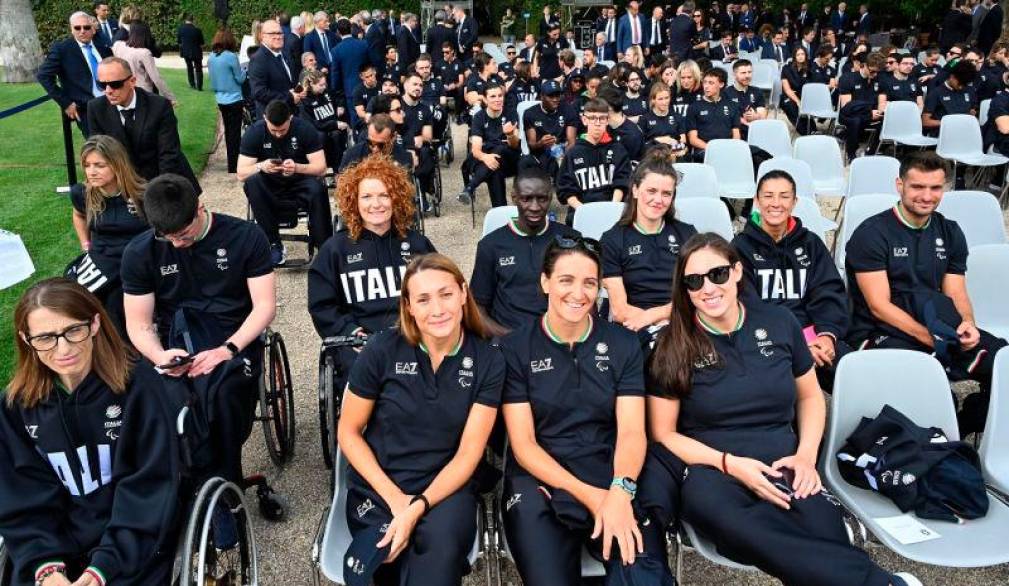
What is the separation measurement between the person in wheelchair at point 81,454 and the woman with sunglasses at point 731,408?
1657 mm

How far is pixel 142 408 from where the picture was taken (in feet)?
8.03

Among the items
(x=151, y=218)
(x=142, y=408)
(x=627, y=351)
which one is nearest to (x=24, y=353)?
(x=142, y=408)

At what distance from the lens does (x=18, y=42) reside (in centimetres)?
1457

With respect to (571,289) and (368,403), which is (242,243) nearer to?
(368,403)

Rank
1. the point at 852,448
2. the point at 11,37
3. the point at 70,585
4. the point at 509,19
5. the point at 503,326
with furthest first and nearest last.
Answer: the point at 509,19, the point at 11,37, the point at 503,326, the point at 852,448, the point at 70,585

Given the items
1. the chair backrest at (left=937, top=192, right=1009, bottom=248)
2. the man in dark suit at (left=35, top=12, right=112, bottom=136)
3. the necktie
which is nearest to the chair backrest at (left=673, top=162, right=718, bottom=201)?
the chair backrest at (left=937, top=192, right=1009, bottom=248)

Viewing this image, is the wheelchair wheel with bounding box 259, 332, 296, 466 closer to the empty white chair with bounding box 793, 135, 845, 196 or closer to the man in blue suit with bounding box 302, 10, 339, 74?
the empty white chair with bounding box 793, 135, 845, 196

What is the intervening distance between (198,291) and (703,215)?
2.89 metres

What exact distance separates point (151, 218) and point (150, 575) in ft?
5.02

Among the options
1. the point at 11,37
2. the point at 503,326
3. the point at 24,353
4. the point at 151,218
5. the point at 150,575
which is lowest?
the point at 150,575

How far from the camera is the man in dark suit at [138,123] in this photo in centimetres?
534

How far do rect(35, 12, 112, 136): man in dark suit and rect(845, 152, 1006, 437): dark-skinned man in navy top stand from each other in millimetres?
6329

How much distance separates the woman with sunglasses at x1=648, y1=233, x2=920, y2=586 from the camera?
254cm

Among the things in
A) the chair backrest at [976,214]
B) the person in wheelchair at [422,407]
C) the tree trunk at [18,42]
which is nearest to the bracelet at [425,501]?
the person in wheelchair at [422,407]
